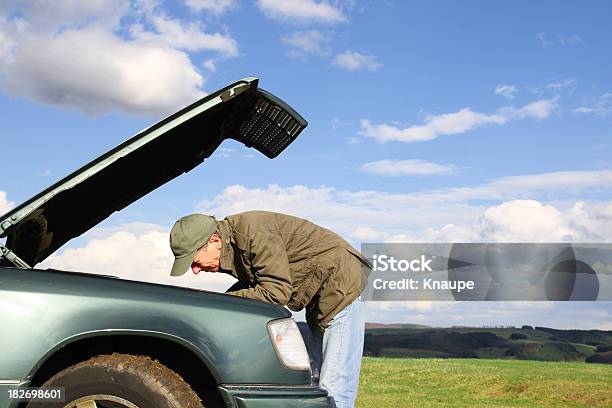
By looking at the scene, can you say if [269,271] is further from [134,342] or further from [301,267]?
[134,342]

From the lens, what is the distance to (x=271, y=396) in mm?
3742

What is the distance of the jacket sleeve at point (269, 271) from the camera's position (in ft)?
14.1

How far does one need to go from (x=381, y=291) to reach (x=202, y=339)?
14.0 m

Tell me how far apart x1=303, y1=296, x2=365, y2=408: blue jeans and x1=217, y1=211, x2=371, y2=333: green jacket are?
7cm

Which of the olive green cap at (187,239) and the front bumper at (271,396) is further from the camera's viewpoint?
the olive green cap at (187,239)

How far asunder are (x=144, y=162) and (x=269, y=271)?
1.31 metres

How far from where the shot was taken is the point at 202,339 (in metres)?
3.64

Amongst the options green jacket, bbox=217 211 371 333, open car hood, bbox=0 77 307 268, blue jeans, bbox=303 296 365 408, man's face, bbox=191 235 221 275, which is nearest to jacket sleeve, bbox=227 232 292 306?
green jacket, bbox=217 211 371 333

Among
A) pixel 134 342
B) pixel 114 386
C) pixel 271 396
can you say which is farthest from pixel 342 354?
pixel 114 386

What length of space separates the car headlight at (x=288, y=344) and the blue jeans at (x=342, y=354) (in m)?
0.81

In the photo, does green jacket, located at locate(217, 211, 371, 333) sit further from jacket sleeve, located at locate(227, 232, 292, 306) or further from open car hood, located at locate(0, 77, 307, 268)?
open car hood, located at locate(0, 77, 307, 268)

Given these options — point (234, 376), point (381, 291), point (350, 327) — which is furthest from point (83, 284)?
point (381, 291)

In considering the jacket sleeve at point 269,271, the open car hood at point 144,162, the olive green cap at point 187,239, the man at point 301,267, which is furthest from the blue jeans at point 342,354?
the open car hood at point 144,162

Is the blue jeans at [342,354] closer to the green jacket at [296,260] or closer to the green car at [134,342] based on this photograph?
the green jacket at [296,260]
